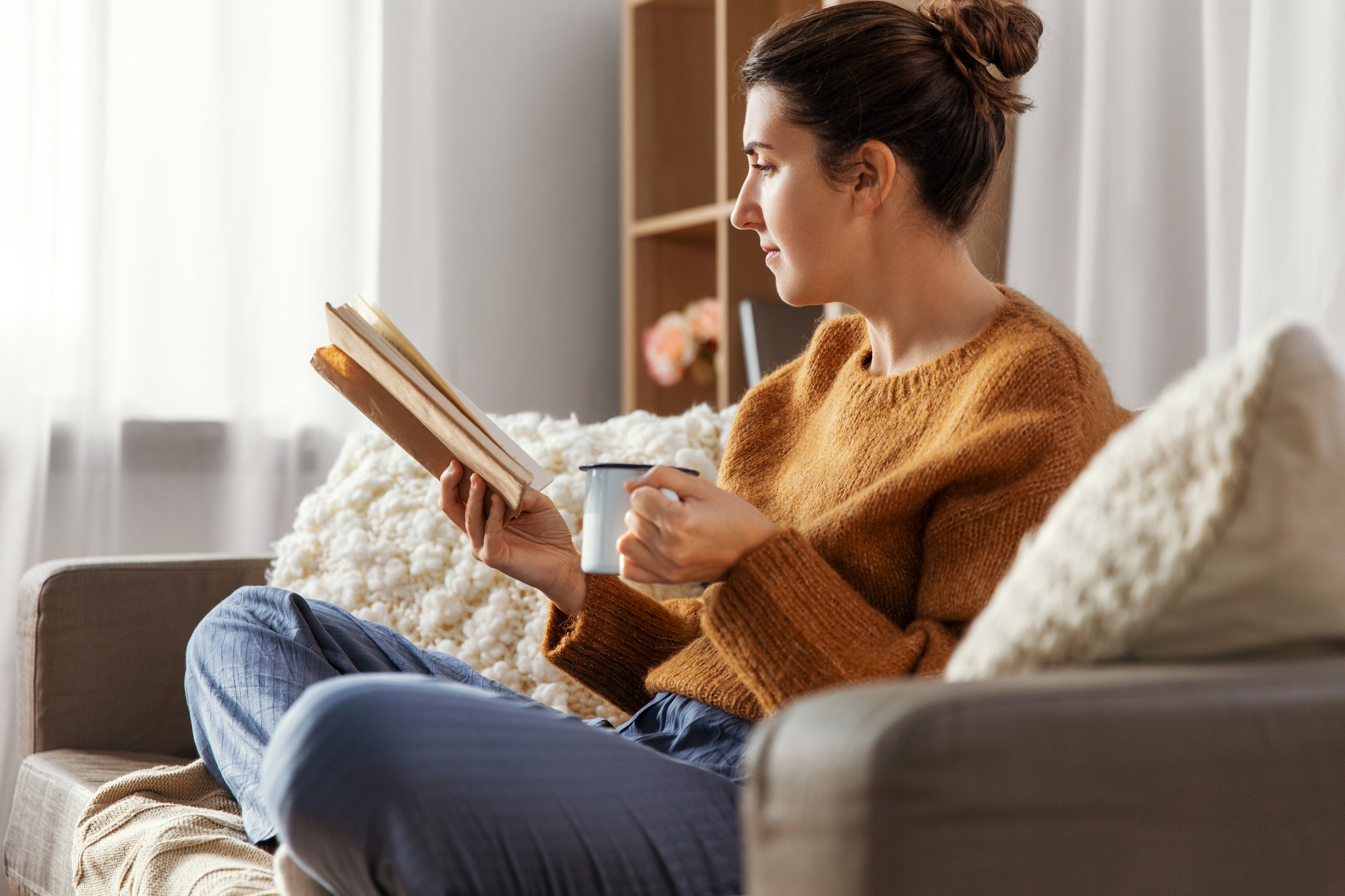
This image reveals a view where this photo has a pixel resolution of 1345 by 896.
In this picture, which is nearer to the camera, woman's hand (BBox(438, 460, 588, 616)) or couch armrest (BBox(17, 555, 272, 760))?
woman's hand (BBox(438, 460, 588, 616))

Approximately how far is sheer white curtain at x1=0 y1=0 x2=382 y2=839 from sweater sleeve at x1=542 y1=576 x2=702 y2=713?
4.13 ft

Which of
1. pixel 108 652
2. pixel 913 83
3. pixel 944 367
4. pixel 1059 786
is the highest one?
pixel 913 83

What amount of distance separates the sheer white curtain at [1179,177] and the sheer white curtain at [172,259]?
1349 millimetres

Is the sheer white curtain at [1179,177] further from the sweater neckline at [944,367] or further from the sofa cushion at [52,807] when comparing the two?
the sofa cushion at [52,807]

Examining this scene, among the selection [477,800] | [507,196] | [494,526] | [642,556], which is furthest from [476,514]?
A: [507,196]

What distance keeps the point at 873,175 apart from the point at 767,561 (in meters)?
0.42

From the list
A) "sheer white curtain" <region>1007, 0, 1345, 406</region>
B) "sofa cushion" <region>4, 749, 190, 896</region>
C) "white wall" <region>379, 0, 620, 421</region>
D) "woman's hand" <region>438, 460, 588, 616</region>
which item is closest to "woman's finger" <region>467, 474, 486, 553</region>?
"woman's hand" <region>438, 460, 588, 616</region>

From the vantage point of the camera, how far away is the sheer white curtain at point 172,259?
2.12 meters

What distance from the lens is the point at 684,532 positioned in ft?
2.94

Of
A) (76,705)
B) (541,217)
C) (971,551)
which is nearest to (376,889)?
(971,551)

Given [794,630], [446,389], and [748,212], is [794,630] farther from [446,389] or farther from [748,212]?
[748,212]

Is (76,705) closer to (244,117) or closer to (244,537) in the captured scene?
(244,537)

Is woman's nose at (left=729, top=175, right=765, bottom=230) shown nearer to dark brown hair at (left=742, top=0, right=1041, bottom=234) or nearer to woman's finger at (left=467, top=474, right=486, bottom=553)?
dark brown hair at (left=742, top=0, right=1041, bottom=234)

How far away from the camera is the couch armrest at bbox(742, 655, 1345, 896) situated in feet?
1.54
